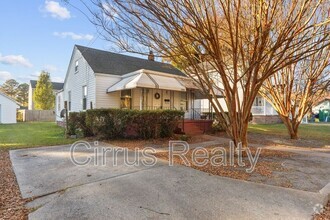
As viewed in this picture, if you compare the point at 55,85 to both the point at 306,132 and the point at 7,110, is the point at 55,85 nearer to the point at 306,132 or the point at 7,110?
the point at 7,110

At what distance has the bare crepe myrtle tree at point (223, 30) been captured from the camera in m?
5.17

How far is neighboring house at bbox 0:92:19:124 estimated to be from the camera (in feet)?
76.1

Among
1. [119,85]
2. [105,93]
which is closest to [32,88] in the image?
[105,93]

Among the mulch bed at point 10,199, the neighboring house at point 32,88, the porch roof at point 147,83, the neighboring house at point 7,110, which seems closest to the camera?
the mulch bed at point 10,199

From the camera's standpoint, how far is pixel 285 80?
10922 millimetres

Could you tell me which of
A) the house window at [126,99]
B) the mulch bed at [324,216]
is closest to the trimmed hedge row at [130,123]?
the house window at [126,99]

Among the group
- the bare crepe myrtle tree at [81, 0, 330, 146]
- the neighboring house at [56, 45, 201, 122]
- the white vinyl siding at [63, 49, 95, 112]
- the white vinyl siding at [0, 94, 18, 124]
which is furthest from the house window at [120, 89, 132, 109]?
the white vinyl siding at [0, 94, 18, 124]

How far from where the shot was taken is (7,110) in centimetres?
2358

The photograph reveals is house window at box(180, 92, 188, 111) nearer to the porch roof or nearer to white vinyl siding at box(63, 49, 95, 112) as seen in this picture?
the porch roof

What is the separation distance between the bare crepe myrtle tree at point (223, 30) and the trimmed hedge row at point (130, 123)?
10.9 ft

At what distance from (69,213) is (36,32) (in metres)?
9.82

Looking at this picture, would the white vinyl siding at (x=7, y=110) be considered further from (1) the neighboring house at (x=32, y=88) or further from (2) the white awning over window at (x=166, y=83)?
(2) the white awning over window at (x=166, y=83)

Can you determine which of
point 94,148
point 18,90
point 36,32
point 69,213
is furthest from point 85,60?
point 18,90

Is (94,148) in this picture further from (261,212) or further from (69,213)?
(261,212)
